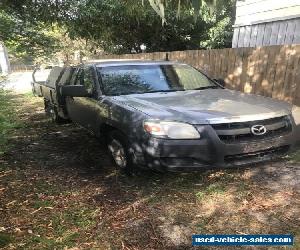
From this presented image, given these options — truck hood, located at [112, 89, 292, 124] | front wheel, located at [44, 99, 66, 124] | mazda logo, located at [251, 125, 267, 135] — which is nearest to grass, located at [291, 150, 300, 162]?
truck hood, located at [112, 89, 292, 124]

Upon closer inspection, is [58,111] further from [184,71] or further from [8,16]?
[8,16]

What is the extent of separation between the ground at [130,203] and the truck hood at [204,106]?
3.03ft

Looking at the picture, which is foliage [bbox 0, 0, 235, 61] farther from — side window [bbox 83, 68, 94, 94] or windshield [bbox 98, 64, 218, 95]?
side window [bbox 83, 68, 94, 94]

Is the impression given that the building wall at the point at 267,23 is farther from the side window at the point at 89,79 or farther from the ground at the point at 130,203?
the ground at the point at 130,203

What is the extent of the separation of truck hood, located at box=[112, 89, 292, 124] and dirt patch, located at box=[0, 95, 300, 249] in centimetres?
92

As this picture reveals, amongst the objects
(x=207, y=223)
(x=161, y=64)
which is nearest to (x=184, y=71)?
(x=161, y=64)

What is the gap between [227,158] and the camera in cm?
421

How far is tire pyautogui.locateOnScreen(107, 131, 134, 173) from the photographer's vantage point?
4695mm

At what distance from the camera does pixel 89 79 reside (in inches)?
233

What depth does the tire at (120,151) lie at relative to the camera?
4695 millimetres

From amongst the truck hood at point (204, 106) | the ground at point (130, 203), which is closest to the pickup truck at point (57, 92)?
the ground at point (130, 203)

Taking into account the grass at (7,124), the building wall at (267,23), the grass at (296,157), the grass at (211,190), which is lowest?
the grass at (7,124)

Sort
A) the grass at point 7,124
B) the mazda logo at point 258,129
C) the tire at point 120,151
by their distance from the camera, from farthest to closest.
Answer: the grass at point 7,124
the tire at point 120,151
the mazda logo at point 258,129

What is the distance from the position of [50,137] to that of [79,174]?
8.58ft
